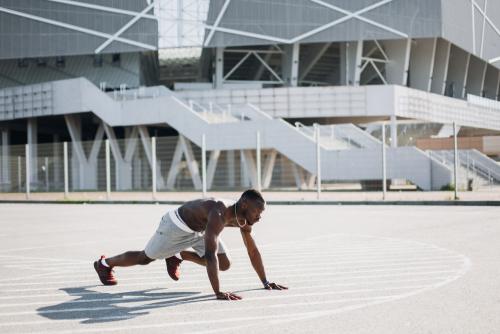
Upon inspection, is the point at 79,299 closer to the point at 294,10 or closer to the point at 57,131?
the point at 294,10

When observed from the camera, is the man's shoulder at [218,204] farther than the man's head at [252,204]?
Yes

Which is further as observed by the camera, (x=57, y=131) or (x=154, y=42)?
(x=57, y=131)

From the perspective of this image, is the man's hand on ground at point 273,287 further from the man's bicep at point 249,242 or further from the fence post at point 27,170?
the fence post at point 27,170

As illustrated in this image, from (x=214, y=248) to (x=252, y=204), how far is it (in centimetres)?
46

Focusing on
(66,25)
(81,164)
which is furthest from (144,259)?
(66,25)

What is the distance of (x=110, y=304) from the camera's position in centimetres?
558

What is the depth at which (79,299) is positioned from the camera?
5.84 metres

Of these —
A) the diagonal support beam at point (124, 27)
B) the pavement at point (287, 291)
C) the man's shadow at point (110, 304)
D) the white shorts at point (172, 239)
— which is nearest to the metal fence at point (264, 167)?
the pavement at point (287, 291)

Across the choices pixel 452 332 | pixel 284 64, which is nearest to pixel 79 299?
pixel 452 332

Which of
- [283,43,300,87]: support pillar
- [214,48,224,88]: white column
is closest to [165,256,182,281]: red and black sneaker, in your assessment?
[283,43,300,87]: support pillar

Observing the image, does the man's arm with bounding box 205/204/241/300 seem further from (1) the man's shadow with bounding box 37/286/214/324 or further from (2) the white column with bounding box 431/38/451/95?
(2) the white column with bounding box 431/38/451/95

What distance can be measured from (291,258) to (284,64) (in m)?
46.8

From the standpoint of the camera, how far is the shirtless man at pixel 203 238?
5480 millimetres

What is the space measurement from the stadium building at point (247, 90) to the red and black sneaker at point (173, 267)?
76.3ft
